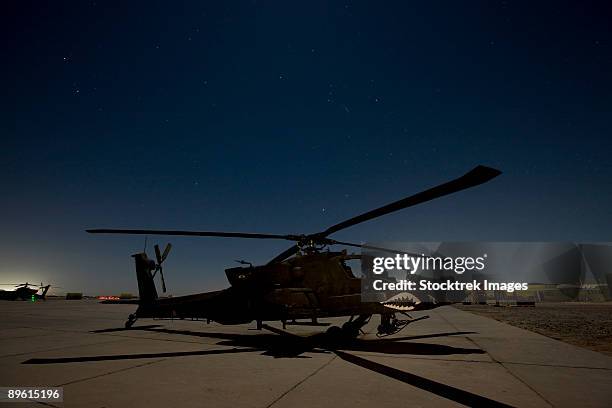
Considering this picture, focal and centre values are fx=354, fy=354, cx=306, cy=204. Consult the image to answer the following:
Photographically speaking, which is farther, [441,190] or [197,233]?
[197,233]

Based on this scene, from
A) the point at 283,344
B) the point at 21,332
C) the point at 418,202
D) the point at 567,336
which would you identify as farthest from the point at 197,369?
the point at 567,336

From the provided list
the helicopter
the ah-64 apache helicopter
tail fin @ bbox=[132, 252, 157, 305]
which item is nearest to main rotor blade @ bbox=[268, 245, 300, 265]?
the ah-64 apache helicopter

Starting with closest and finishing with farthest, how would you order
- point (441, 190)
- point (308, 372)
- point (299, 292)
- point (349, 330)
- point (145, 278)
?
point (441, 190) < point (308, 372) < point (299, 292) < point (349, 330) < point (145, 278)

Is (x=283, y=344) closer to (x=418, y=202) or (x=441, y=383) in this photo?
(x=441, y=383)

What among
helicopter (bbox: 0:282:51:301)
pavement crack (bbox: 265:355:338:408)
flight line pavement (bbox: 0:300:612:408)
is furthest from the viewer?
helicopter (bbox: 0:282:51:301)

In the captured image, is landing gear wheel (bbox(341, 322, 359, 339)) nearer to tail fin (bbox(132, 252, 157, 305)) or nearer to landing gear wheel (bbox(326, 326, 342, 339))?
landing gear wheel (bbox(326, 326, 342, 339))

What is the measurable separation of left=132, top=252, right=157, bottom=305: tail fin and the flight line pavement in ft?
9.82

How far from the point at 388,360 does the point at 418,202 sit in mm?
3596

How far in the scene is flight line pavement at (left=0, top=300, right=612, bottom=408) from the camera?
15.6ft

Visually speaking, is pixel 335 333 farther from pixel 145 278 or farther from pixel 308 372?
pixel 145 278

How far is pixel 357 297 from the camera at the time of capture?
30.1 feet

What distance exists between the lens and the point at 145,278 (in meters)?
13.7

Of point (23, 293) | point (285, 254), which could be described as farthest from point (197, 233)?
point (23, 293)

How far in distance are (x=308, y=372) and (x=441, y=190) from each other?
3.95m
